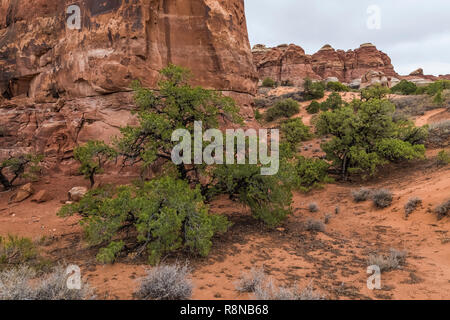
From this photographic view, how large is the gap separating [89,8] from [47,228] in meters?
8.70

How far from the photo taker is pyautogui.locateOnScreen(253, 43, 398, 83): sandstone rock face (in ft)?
150

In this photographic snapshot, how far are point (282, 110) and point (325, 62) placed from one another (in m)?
37.3

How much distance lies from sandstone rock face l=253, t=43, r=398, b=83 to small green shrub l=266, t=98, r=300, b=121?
2348cm

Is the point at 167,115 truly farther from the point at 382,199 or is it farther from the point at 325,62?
the point at 325,62

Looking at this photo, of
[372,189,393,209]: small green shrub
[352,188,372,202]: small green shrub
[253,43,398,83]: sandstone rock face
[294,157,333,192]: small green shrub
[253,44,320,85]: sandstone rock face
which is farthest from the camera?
[253,43,398,83]: sandstone rock face

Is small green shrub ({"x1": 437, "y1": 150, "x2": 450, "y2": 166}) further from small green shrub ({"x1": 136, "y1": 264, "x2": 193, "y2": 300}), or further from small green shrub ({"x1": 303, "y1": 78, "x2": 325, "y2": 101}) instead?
small green shrub ({"x1": 303, "y1": 78, "x2": 325, "y2": 101})

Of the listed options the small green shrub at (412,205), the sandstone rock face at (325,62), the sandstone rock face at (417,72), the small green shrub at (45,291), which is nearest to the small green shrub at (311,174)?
the small green shrub at (412,205)

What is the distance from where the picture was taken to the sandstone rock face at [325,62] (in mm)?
45844

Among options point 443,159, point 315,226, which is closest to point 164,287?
point 315,226

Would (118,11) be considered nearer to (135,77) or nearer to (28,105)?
(135,77)

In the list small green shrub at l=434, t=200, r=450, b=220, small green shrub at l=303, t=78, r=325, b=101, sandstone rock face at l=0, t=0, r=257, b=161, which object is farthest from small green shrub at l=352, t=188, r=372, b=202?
small green shrub at l=303, t=78, r=325, b=101

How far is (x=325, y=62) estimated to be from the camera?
5328 centimetres

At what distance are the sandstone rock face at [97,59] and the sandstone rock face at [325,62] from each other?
38.0 m

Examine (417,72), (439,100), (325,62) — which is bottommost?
(439,100)
